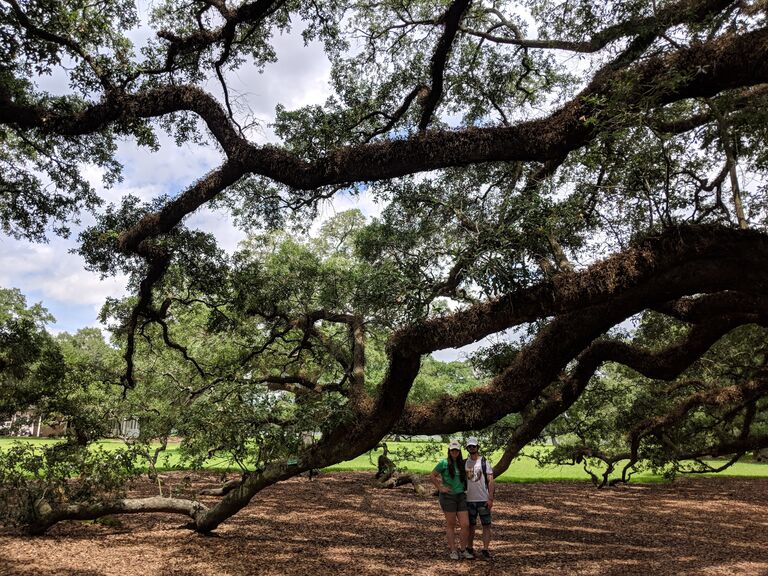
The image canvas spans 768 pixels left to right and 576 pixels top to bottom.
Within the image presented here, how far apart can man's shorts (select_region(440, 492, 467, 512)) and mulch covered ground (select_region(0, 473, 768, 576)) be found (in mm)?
599

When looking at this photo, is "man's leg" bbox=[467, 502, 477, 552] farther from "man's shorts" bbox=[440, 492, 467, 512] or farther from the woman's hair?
the woman's hair

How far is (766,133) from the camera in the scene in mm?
5684

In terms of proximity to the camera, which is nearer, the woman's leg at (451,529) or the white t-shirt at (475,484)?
the white t-shirt at (475,484)

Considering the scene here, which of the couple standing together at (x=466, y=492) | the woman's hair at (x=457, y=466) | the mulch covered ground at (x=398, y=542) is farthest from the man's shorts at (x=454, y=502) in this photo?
the mulch covered ground at (x=398, y=542)

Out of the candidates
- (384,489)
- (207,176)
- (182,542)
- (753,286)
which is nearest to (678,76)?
(753,286)

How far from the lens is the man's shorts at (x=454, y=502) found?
596cm

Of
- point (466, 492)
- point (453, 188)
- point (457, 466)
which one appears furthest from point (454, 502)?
point (453, 188)

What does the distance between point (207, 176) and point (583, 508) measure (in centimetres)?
1024

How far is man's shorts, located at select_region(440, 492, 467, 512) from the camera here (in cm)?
596

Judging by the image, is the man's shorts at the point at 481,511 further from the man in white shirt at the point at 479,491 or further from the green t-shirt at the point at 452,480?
the green t-shirt at the point at 452,480

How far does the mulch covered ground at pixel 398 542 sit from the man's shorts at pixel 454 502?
60cm

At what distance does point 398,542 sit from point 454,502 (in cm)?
176

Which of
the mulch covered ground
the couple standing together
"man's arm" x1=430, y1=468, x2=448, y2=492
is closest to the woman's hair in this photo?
the couple standing together

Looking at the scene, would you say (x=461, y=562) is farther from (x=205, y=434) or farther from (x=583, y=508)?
(x=583, y=508)
